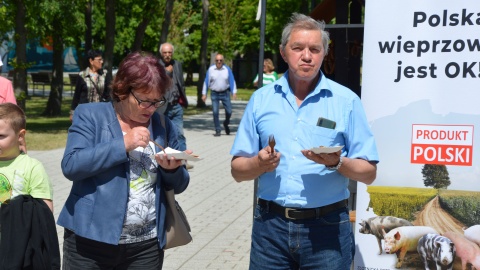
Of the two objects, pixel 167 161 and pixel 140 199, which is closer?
pixel 167 161

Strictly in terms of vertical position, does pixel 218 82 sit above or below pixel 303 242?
below

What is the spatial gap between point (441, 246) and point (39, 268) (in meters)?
2.32

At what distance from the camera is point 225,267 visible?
7.33m

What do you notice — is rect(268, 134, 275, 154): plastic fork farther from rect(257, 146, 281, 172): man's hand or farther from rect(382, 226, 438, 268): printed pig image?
rect(382, 226, 438, 268): printed pig image

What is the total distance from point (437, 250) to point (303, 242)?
142 centimetres

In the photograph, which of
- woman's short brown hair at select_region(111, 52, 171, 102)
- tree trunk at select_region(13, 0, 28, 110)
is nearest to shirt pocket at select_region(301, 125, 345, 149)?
woman's short brown hair at select_region(111, 52, 171, 102)

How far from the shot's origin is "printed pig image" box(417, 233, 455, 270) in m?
4.91

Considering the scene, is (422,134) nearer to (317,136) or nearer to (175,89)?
(317,136)

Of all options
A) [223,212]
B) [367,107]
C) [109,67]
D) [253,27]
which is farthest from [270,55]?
[367,107]

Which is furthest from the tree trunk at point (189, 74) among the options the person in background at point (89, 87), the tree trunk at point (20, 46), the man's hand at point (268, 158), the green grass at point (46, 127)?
the man's hand at point (268, 158)

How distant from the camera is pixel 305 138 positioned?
377 cm

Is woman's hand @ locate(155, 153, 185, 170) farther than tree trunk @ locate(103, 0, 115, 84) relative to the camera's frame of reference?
No

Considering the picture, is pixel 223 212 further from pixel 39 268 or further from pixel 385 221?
pixel 39 268

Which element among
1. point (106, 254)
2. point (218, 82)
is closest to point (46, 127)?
point (218, 82)
